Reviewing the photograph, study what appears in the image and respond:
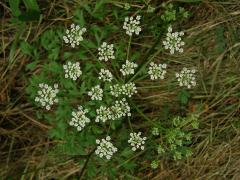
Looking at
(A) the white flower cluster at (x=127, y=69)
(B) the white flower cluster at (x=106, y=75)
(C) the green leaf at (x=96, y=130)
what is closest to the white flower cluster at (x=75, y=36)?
(B) the white flower cluster at (x=106, y=75)

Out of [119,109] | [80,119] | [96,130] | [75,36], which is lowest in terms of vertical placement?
[96,130]

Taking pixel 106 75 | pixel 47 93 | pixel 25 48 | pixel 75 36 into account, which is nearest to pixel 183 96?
pixel 106 75

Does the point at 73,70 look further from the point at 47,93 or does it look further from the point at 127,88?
the point at 127,88

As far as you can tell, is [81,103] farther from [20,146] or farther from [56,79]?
[20,146]

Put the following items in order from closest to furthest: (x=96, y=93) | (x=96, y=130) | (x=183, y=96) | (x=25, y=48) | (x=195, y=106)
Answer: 1. (x=96, y=93)
2. (x=96, y=130)
3. (x=25, y=48)
4. (x=183, y=96)
5. (x=195, y=106)

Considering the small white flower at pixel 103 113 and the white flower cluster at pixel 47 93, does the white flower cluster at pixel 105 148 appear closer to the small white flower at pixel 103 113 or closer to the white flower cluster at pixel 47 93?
the small white flower at pixel 103 113

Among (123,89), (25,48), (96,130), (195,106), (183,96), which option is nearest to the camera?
(123,89)

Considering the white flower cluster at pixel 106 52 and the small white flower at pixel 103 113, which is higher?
the white flower cluster at pixel 106 52

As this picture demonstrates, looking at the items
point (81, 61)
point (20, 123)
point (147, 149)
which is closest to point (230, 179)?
point (147, 149)
